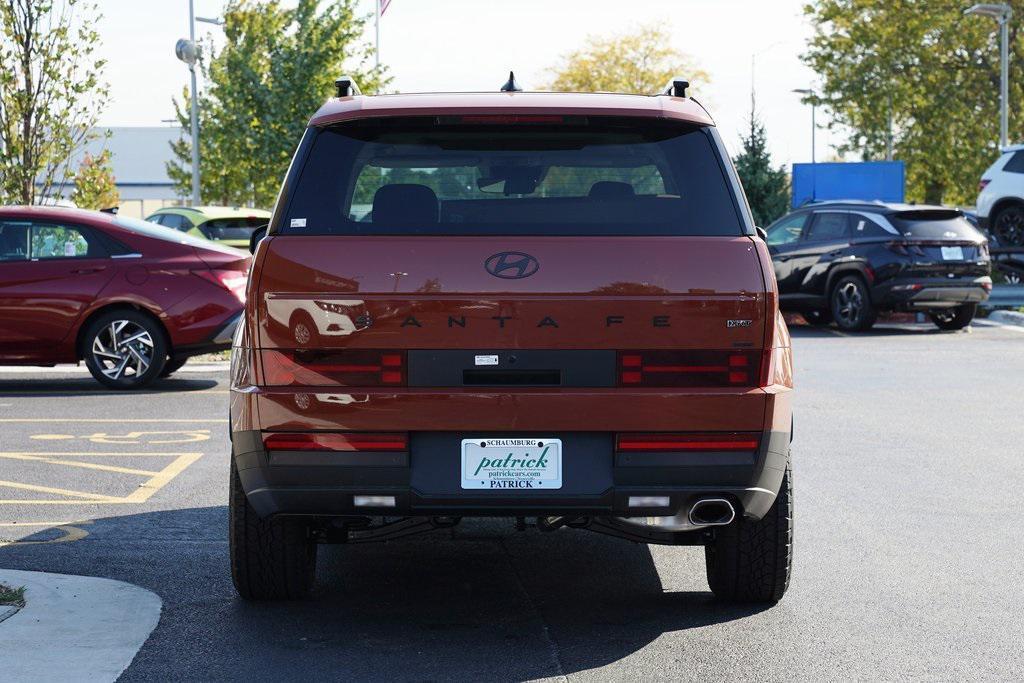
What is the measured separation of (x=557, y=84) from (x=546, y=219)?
69463mm

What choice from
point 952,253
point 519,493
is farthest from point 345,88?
point 952,253

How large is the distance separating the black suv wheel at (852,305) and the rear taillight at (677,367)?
52.2 feet

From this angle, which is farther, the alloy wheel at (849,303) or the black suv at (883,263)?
the alloy wheel at (849,303)

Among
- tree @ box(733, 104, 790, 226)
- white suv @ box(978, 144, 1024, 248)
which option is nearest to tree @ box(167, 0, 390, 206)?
tree @ box(733, 104, 790, 226)

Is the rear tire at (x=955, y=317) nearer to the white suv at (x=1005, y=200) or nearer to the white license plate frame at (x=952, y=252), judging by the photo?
the white license plate frame at (x=952, y=252)

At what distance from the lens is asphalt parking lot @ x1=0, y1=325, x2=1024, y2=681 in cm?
539

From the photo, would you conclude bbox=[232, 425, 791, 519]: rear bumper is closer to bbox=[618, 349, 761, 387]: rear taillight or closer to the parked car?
bbox=[618, 349, 761, 387]: rear taillight

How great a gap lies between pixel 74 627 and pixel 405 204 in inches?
78.0

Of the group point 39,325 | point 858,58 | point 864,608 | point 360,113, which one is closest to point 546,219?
point 360,113

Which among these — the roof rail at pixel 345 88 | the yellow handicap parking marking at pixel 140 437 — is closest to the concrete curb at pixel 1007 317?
the yellow handicap parking marking at pixel 140 437

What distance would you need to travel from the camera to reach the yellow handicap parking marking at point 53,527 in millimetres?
7475

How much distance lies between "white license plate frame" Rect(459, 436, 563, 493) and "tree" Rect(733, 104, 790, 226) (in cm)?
3004

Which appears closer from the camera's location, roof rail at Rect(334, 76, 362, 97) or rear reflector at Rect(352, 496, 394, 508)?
rear reflector at Rect(352, 496, 394, 508)

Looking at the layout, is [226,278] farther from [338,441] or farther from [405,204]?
[338,441]
